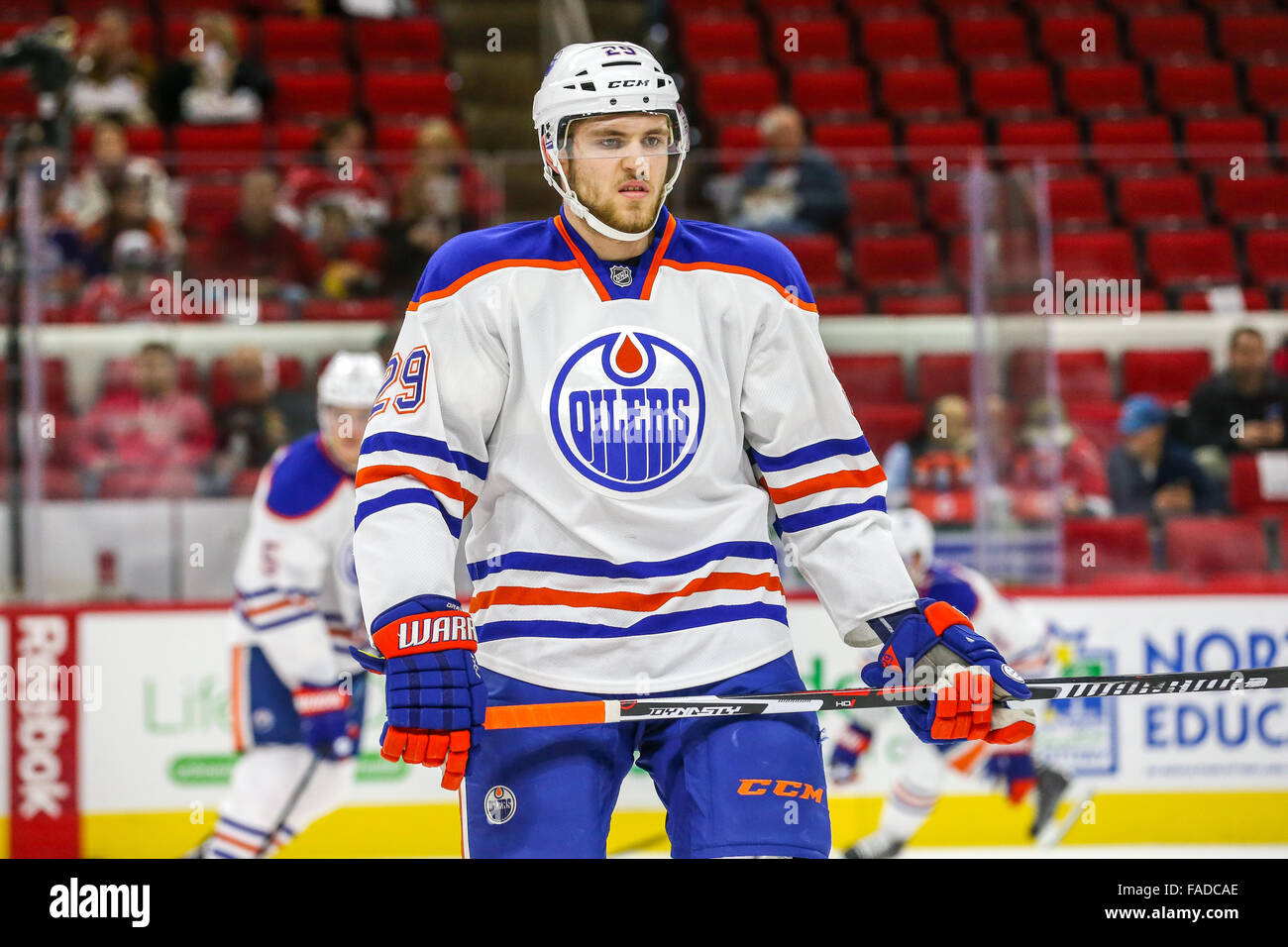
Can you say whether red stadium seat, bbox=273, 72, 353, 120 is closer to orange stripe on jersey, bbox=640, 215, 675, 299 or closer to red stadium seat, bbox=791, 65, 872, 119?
red stadium seat, bbox=791, 65, 872, 119

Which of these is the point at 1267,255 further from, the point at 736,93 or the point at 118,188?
the point at 118,188

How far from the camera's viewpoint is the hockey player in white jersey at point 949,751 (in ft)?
15.6

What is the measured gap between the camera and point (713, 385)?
225cm

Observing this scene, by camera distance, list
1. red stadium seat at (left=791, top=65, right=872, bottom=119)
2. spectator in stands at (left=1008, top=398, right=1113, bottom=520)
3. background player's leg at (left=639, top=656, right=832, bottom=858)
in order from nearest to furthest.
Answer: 1. background player's leg at (left=639, top=656, right=832, bottom=858)
2. spectator in stands at (left=1008, top=398, right=1113, bottom=520)
3. red stadium seat at (left=791, top=65, right=872, bottom=119)

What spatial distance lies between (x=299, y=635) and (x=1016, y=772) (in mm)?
2028

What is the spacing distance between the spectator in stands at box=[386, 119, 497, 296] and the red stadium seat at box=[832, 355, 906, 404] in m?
1.05

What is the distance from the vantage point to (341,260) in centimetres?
501

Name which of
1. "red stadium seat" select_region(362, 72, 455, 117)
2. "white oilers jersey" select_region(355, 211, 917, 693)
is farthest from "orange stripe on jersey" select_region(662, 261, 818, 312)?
"red stadium seat" select_region(362, 72, 455, 117)

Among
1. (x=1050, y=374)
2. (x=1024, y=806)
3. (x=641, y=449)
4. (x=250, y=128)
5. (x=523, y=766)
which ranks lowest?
(x=1024, y=806)

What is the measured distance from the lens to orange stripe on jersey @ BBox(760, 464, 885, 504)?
7.57ft

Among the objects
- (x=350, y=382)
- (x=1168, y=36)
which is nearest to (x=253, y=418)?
(x=350, y=382)
